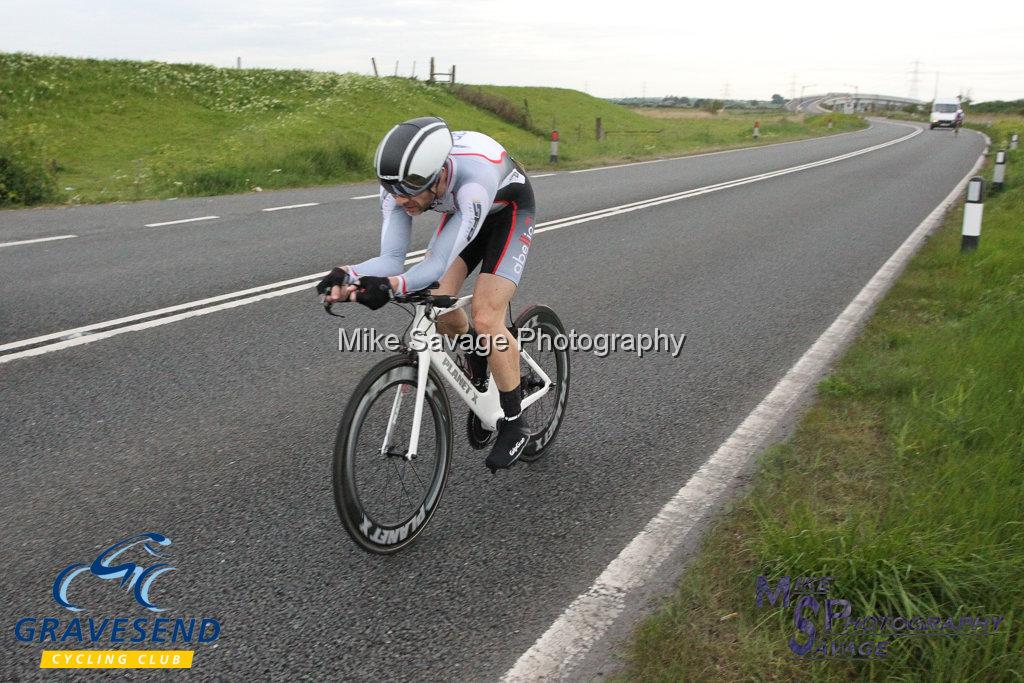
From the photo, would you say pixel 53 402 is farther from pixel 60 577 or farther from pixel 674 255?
pixel 674 255

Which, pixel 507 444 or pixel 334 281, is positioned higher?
pixel 334 281

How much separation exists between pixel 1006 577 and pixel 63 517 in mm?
3666

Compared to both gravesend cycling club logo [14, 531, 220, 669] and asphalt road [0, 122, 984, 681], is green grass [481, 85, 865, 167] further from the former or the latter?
gravesend cycling club logo [14, 531, 220, 669]

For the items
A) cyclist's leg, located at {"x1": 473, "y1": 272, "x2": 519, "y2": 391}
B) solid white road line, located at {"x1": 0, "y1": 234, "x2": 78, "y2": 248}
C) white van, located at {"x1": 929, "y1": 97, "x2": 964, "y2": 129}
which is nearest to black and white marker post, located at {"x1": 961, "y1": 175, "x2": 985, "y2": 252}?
cyclist's leg, located at {"x1": 473, "y1": 272, "x2": 519, "y2": 391}

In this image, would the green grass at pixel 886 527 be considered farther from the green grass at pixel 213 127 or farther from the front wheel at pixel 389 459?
the green grass at pixel 213 127

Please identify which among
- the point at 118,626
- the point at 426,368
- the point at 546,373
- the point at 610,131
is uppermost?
the point at 610,131

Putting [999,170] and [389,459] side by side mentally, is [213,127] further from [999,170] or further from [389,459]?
[389,459]

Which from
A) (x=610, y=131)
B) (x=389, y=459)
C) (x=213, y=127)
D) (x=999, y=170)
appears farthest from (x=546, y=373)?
(x=610, y=131)

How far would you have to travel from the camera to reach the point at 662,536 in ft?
11.5

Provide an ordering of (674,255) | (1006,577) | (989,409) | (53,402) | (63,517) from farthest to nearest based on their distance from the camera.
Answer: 1. (674,255)
2. (53,402)
3. (989,409)
4. (63,517)
5. (1006,577)

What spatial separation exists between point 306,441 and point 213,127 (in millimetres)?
28576

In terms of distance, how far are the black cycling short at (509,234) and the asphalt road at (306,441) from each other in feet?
3.47

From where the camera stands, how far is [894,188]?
17.7 metres

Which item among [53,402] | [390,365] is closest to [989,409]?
[390,365]
